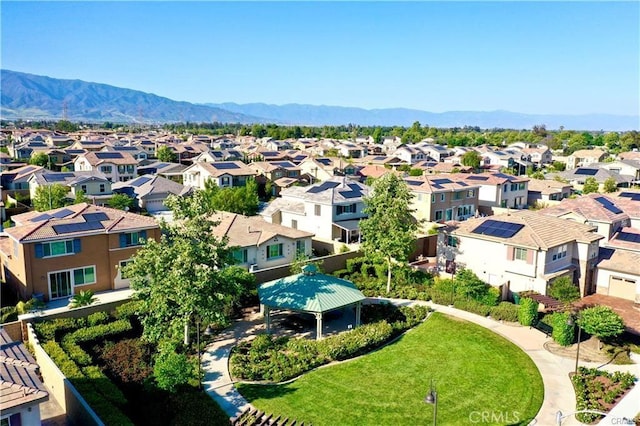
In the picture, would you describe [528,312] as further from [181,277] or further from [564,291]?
[181,277]

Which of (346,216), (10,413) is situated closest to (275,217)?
(346,216)

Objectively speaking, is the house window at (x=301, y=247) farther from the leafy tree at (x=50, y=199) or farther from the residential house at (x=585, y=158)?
the residential house at (x=585, y=158)

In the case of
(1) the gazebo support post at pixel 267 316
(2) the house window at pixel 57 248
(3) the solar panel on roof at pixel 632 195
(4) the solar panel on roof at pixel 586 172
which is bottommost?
(1) the gazebo support post at pixel 267 316

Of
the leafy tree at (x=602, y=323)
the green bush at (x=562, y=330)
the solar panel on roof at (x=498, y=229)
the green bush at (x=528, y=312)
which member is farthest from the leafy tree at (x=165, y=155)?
the leafy tree at (x=602, y=323)

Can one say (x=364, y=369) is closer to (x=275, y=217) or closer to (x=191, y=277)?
(x=191, y=277)

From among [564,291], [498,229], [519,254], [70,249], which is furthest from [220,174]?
[564,291]

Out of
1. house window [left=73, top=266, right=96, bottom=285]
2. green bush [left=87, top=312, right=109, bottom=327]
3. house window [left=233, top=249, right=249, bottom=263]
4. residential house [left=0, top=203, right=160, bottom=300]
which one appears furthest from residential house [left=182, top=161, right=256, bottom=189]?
green bush [left=87, top=312, right=109, bottom=327]
